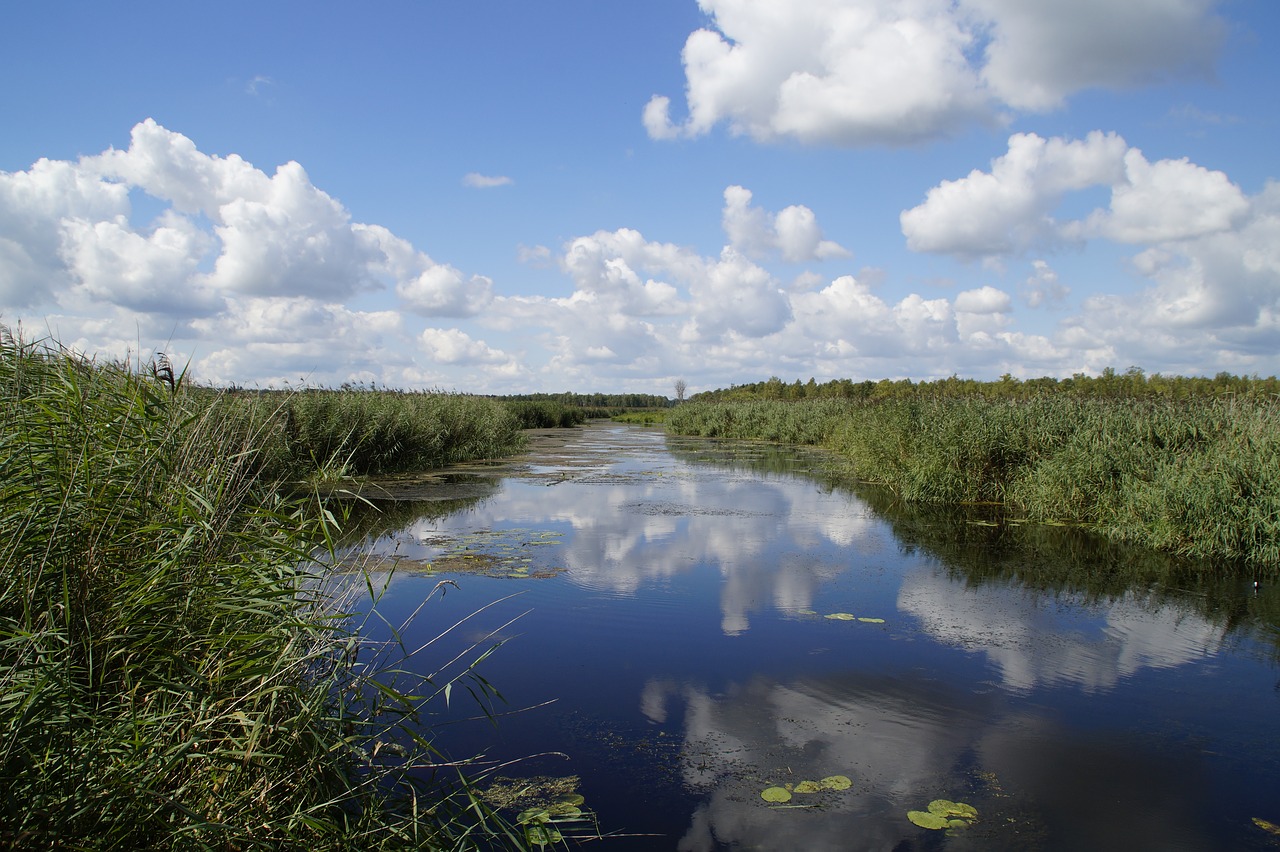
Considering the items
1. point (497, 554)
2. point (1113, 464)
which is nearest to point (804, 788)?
point (497, 554)

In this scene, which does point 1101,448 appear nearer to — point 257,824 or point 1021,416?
point 1021,416

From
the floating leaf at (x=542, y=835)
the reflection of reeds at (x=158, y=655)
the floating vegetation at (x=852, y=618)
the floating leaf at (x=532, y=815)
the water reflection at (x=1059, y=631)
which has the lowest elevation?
the water reflection at (x=1059, y=631)

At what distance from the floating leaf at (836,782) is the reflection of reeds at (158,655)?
192 centimetres

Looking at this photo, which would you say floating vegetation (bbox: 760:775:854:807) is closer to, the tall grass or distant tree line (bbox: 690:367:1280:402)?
the tall grass

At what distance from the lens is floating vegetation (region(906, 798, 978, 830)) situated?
371 centimetres

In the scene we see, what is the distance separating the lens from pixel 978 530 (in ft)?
39.7

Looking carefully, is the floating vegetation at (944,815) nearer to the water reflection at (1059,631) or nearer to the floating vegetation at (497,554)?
the water reflection at (1059,631)

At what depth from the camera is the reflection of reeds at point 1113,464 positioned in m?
9.77

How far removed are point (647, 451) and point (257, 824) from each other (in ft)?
88.9

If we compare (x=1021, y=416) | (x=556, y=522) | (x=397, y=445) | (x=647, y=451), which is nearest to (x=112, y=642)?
(x=556, y=522)

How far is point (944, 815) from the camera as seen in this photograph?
379 centimetres

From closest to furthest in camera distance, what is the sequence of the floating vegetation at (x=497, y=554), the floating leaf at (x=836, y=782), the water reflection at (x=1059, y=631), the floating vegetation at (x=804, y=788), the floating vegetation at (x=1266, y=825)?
the floating vegetation at (x=1266, y=825) → the floating vegetation at (x=804, y=788) → the floating leaf at (x=836, y=782) → the water reflection at (x=1059, y=631) → the floating vegetation at (x=497, y=554)

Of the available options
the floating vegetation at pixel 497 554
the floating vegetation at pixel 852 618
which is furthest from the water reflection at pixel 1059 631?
the floating vegetation at pixel 497 554

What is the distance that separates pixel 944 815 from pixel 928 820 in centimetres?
12
